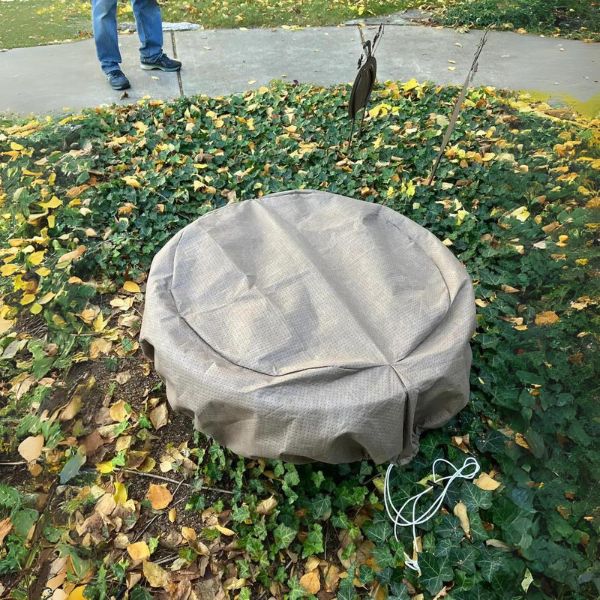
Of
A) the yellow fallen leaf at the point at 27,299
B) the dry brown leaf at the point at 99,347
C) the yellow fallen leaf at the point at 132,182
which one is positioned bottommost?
the dry brown leaf at the point at 99,347

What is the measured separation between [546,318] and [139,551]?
221cm

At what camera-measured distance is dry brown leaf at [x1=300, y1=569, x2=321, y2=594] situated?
1834mm

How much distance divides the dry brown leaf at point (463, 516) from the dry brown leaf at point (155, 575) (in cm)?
111

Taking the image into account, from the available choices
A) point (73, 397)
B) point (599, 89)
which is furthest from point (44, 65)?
point (599, 89)

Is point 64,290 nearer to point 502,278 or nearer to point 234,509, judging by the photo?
point 234,509

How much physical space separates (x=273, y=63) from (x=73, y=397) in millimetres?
3929

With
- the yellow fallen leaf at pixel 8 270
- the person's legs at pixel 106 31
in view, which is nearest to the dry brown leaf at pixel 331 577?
the yellow fallen leaf at pixel 8 270

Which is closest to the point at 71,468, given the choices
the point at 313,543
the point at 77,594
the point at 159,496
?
the point at 159,496

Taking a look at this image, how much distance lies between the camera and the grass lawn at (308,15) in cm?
568

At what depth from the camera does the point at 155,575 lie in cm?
187

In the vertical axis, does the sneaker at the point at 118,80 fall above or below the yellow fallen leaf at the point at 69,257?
above

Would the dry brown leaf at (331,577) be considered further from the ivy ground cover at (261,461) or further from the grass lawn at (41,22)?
the grass lawn at (41,22)

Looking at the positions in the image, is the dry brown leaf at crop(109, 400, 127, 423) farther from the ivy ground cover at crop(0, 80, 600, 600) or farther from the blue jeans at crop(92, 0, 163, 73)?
the blue jeans at crop(92, 0, 163, 73)

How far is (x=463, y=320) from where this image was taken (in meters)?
1.90
